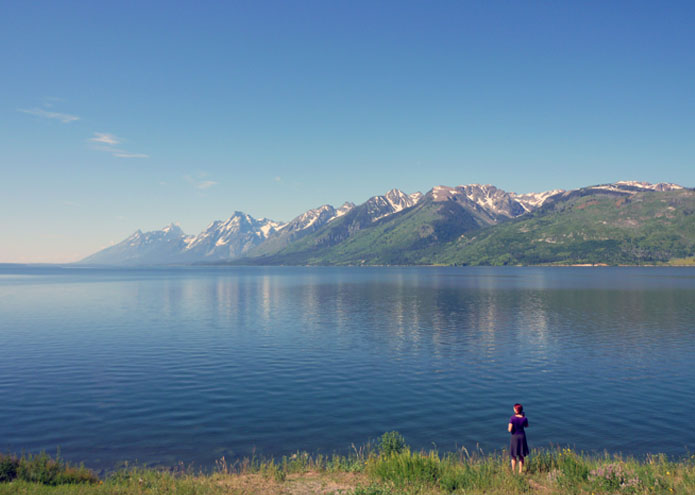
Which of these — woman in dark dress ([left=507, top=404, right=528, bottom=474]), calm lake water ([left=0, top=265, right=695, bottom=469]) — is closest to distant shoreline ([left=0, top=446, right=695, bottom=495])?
woman in dark dress ([left=507, top=404, right=528, bottom=474])

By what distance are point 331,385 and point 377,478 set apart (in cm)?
2263

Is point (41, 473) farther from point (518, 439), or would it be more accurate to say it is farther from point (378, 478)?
point (518, 439)

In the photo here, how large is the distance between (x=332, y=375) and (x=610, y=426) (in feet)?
89.4

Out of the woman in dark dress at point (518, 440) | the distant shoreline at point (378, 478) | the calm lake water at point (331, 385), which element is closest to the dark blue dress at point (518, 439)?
the woman in dark dress at point (518, 440)

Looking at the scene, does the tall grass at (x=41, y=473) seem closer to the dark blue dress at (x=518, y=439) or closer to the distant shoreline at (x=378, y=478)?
the distant shoreline at (x=378, y=478)

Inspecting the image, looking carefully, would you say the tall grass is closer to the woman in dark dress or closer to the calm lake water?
the calm lake water

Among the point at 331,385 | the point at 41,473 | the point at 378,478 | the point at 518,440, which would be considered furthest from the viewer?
the point at 331,385

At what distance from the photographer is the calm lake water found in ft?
103

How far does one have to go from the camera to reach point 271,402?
39.7 metres

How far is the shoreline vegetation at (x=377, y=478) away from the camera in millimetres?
20500

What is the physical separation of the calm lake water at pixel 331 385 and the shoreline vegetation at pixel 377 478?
4.40m

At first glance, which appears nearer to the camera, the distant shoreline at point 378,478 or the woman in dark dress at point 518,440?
the distant shoreline at point 378,478

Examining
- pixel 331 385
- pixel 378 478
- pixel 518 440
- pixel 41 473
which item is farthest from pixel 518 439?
pixel 41 473

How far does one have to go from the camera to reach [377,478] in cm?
2300
